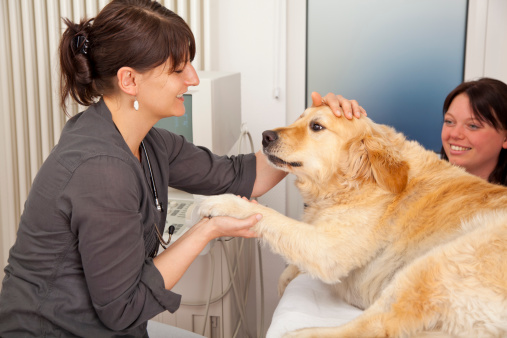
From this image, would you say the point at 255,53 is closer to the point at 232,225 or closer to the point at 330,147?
the point at 330,147

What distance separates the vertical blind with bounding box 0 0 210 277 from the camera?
2557 mm

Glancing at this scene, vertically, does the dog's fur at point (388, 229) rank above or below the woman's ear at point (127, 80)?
below

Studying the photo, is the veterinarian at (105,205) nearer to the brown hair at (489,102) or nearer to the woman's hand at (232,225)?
the woman's hand at (232,225)

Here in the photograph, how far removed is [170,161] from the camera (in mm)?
1666

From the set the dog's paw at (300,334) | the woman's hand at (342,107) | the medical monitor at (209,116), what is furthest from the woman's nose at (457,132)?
the dog's paw at (300,334)

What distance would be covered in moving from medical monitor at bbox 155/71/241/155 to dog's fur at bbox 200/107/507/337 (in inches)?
13.2

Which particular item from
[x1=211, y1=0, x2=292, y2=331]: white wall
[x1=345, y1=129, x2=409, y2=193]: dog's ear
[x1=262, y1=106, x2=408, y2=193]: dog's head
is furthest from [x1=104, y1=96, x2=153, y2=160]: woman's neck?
[x1=211, y1=0, x2=292, y2=331]: white wall

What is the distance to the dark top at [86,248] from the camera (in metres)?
1.18

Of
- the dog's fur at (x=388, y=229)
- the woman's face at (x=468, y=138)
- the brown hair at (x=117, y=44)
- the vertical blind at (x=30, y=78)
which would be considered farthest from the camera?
the vertical blind at (x=30, y=78)

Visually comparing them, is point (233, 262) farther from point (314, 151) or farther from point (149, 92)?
point (149, 92)

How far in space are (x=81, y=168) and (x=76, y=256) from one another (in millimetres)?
240

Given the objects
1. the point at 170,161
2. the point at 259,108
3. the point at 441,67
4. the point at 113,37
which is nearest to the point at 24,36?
the point at 259,108

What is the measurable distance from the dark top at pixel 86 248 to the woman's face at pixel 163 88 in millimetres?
110

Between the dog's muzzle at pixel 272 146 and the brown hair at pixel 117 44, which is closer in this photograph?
the brown hair at pixel 117 44
